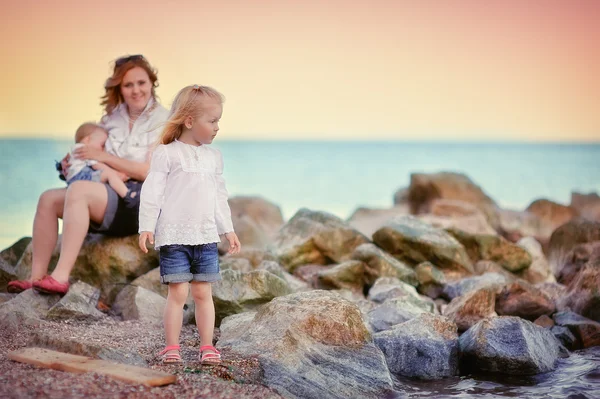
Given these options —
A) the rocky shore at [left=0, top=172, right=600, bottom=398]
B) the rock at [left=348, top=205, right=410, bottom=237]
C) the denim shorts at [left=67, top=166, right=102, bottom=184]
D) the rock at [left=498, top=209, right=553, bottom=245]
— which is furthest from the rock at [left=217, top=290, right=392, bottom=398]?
the rock at [left=498, top=209, right=553, bottom=245]

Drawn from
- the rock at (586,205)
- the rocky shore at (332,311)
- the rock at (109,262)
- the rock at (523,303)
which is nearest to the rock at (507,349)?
the rocky shore at (332,311)

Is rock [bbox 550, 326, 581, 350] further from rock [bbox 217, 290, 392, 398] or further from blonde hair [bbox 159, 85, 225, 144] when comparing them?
blonde hair [bbox 159, 85, 225, 144]

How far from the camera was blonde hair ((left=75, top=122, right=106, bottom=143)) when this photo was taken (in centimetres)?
602

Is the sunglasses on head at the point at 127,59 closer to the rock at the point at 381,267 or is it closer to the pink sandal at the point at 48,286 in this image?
the pink sandal at the point at 48,286

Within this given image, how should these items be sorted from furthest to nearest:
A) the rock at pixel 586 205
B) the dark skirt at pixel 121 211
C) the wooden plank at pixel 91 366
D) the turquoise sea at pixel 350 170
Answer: the turquoise sea at pixel 350 170 < the rock at pixel 586 205 < the dark skirt at pixel 121 211 < the wooden plank at pixel 91 366

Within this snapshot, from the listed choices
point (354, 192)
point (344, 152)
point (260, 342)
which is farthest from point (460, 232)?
point (344, 152)

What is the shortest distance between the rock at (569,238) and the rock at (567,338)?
8.22 ft

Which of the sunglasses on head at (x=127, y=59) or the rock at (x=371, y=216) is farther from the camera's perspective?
the rock at (x=371, y=216)

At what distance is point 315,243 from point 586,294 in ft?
8.22

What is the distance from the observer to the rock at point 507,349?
493cm

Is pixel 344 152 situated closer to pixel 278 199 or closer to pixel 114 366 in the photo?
pixel 278 199

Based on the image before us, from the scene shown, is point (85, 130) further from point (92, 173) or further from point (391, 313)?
point (391, 313)

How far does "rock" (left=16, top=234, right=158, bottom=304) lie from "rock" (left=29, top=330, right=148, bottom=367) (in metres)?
1.90

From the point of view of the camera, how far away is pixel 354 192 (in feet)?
96.8
